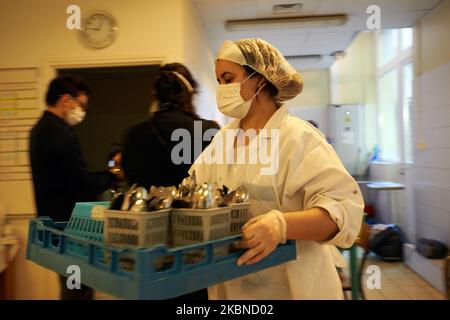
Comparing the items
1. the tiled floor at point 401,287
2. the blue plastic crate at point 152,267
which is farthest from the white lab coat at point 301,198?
the tiled floor at point 401,287

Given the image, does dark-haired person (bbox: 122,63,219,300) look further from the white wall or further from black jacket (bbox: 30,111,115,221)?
the white wall

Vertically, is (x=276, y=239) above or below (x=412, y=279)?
above

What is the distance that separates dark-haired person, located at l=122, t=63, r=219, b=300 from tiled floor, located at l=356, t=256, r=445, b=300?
216 centimetres

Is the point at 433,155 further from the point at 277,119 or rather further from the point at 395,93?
the point at 277,119

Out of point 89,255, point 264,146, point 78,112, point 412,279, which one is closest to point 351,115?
point 412,279

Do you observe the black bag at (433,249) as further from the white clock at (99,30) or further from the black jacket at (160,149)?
the white clock at (99,30)

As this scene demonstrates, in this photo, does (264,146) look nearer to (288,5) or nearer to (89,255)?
(89,255)

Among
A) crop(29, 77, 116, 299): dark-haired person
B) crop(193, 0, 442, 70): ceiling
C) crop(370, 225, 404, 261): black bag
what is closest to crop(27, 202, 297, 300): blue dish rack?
crop(29, 77, 116, 299): dark-haired person

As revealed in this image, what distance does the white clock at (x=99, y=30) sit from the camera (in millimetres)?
2254

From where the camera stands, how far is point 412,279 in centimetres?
298

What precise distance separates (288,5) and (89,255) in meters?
2.75

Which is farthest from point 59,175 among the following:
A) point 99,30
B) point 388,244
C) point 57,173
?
point 388,244

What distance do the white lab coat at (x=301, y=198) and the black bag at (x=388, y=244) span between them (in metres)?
3.03
